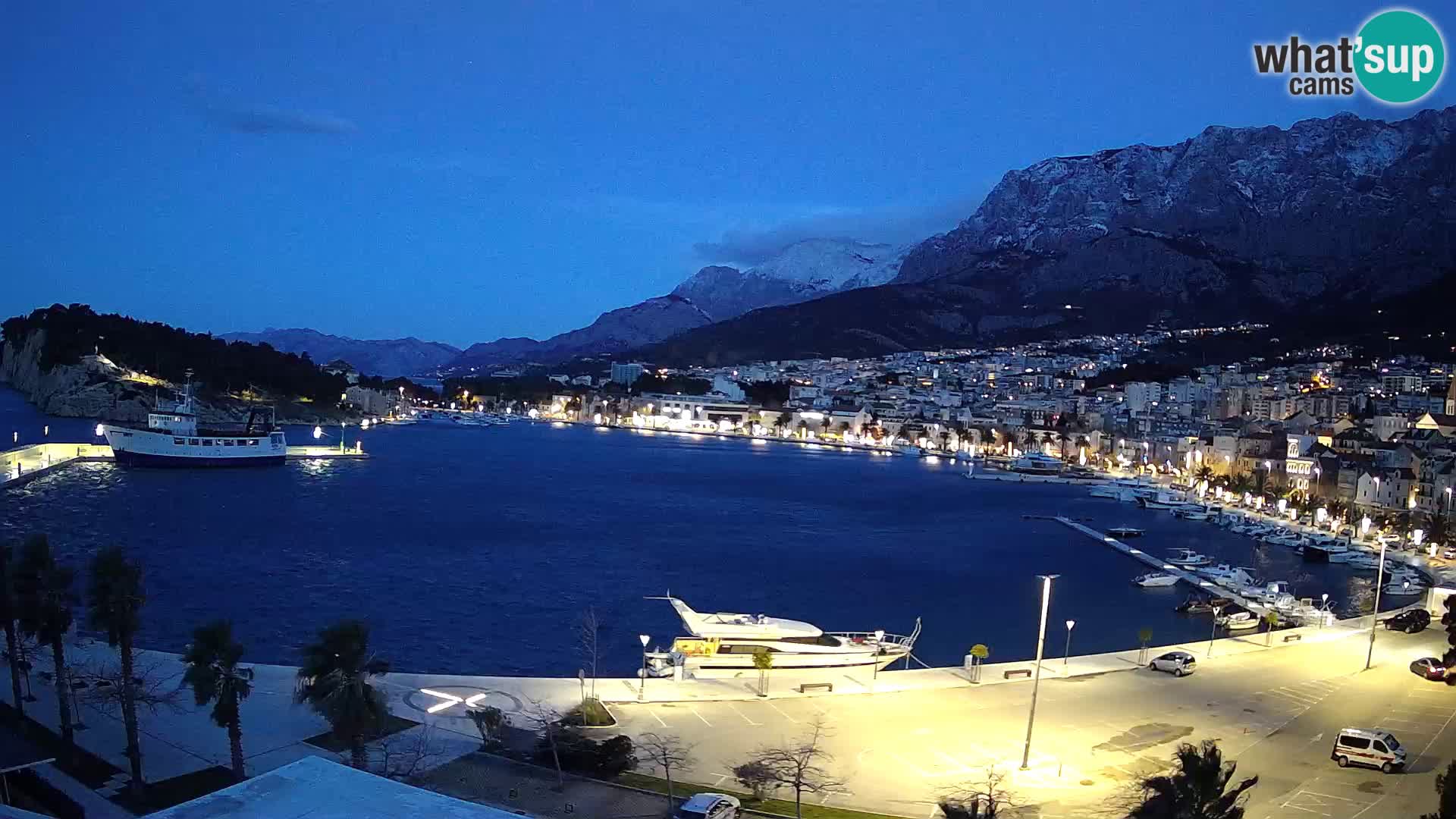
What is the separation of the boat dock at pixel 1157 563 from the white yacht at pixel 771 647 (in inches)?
589

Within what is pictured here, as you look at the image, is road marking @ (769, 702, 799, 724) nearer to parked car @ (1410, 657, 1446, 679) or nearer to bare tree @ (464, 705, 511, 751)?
bare tree @ (464, 705, 511, 751)

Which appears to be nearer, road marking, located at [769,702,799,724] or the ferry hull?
road marking, located at [769,702,799,724]

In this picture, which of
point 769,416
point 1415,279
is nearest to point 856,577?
point 769,416

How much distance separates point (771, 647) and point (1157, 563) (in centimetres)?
2268

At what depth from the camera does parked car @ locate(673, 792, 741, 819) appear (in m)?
10.2

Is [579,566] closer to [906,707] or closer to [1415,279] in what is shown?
[906,707]

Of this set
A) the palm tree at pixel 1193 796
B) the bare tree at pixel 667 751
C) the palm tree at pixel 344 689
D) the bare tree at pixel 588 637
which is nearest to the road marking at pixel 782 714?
the bare tree at pixel 667 751

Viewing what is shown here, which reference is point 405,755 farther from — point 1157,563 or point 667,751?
point 1157,563

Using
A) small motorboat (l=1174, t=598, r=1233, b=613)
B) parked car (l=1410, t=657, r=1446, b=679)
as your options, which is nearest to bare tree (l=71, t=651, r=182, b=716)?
parked car (l=1410, t=657, r=1446, b=679)

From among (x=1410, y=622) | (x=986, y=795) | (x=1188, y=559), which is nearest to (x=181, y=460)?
(x=1188, y=559)

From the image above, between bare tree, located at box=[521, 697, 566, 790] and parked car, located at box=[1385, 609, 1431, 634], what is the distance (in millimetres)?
18398

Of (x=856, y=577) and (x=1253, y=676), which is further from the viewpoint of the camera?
(x=856, y=577)

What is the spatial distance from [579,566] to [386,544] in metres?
6.93

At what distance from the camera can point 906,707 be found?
15047mm
